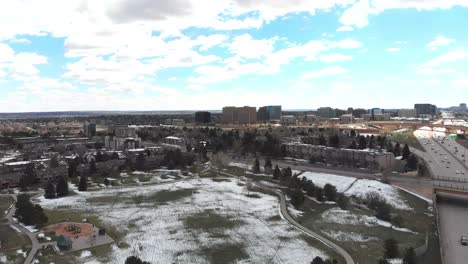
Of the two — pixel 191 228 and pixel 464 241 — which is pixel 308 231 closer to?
pixel 191 228

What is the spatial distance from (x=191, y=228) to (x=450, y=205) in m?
38.1

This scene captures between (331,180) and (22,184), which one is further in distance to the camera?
(331,180)

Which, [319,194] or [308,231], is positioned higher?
[319,194]

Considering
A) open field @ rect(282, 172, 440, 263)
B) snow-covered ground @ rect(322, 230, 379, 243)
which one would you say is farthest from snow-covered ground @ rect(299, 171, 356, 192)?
snow-covered ground @ rect(322, 230, 379, 243)

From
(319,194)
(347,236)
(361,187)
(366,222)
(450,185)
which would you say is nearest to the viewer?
(347,236)

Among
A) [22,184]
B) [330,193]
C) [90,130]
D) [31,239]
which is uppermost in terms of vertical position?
[90,130]

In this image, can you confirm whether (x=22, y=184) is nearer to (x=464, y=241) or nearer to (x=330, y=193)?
(x=330, y=193)

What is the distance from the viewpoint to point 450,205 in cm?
5597

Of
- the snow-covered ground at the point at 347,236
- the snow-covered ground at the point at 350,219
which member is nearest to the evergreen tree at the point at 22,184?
the snow-covered ground at the point at 350,219

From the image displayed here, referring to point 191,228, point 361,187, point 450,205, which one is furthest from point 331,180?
point 191,228

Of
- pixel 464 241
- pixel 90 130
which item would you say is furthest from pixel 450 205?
pixel 90 130

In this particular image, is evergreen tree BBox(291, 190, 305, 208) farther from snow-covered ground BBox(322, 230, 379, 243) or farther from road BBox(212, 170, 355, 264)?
snow-covered ground BBox(322, 230, 379, 243)

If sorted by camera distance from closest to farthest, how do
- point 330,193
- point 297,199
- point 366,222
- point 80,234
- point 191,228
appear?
point 80,234, point 191,228, point 366,222, point 297,199, point 330,193

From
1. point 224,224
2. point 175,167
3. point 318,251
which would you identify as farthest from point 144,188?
point 318,251
